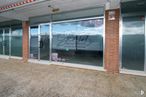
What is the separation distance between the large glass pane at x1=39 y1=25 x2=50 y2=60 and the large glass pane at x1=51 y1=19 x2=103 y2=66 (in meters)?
0.41

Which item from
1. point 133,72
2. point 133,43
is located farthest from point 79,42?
point 133,72

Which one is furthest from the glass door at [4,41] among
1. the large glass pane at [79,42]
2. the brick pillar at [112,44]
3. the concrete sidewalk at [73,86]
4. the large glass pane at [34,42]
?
the brick pillar at [112,44]

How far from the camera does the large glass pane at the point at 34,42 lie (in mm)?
7321

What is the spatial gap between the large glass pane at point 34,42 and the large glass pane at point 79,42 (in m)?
1.34

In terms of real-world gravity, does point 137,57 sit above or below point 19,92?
above

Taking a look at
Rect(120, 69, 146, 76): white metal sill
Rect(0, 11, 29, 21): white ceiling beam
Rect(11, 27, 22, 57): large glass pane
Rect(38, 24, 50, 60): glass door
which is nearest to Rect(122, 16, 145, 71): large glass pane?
Rect(120, 69, 146, 76): white metal sill

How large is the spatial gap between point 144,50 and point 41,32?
506 cm

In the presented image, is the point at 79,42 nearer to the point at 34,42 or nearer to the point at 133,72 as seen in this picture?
the point at 133,72

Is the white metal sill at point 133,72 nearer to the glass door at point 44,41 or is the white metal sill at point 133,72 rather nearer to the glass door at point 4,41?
the glass door at point 44,41

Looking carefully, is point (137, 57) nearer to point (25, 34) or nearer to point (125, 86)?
point (125, 86)

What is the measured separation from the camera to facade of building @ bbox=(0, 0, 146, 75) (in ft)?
15.3

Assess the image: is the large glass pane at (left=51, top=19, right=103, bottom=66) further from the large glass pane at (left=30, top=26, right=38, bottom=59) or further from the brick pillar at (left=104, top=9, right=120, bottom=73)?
the large glass pane at (left=30, top=26, right=38, bottom=59)

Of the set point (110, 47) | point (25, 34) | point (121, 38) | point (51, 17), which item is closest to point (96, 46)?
point (110, 47)

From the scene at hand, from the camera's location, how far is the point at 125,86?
3668 mm
